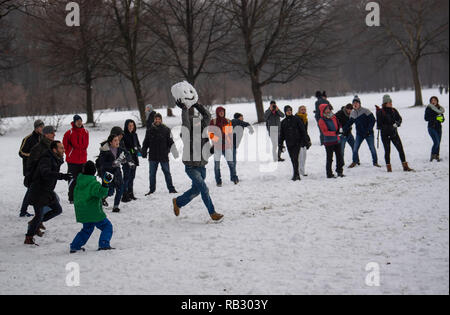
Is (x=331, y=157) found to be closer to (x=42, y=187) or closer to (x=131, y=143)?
(x=131, y=143)

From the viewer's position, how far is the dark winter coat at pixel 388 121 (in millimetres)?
11188

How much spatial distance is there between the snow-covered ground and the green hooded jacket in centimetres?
54

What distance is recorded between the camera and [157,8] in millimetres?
25109

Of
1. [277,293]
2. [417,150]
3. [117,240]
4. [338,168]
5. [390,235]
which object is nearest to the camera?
[277,293]

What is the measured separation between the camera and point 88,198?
634cm

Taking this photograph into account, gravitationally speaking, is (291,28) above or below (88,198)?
above

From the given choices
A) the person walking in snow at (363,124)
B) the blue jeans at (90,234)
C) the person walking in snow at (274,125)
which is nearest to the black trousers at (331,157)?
the person walking in snow at (363,124)

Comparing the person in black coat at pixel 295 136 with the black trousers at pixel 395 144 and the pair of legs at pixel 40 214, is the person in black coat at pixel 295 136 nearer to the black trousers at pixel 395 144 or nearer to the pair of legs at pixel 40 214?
the black trousers at pixel 395 144

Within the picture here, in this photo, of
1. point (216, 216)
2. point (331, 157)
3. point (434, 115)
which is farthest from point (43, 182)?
point (434, 115)

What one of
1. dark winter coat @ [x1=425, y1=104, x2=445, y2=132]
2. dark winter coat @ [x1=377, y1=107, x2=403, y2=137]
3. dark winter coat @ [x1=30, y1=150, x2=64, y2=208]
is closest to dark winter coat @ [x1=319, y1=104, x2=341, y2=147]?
dark winter coat @ [x1=377, y1=107, x2=403, y2=137]

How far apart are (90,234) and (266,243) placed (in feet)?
8.15

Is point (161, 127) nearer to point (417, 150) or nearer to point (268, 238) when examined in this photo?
point (268, 238)
